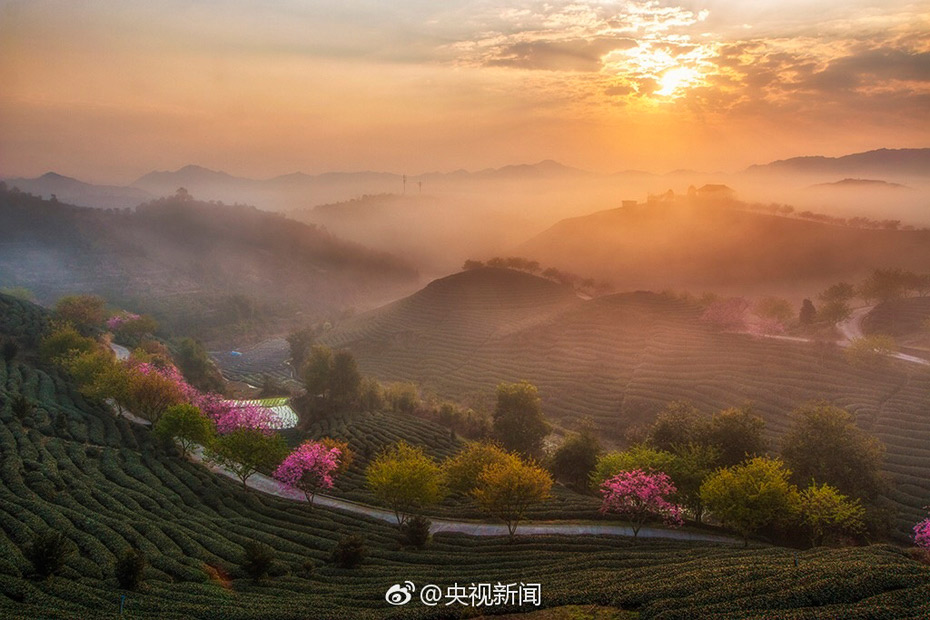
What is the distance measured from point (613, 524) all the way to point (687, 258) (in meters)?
175

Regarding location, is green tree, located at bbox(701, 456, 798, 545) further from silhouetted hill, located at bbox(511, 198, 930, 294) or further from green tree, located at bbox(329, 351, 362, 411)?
silhouetted hill, located at bbox(511, 198, 930, 294)

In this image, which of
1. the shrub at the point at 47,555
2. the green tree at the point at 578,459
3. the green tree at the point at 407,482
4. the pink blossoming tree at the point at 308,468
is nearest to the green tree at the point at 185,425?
the pink blossoming tree at the point at 308,468

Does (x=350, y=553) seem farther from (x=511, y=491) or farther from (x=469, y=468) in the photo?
(x=469, y=468)

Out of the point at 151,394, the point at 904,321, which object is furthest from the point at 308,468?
the point at 904,321

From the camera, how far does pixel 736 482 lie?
3878 cm

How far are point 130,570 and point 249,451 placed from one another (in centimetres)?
2227

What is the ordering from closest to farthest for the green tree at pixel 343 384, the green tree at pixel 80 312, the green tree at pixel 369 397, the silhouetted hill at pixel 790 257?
the green tree at pixel 343 384, the green tree at pixel 369 397, the green tree at pixel 80 312, the silhouetted hill at pixel 790 257

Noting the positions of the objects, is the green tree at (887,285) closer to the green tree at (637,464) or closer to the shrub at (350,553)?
the green tree at (637,464)

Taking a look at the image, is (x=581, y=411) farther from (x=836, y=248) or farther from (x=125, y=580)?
(x=836, y=248)

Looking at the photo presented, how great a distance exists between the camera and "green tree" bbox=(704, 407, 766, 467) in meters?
50.5

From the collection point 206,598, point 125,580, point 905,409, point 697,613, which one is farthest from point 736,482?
point 905,409

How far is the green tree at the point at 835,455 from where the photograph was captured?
4653cm

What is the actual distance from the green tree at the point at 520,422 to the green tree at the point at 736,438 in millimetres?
20863

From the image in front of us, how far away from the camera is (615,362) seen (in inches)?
4021
